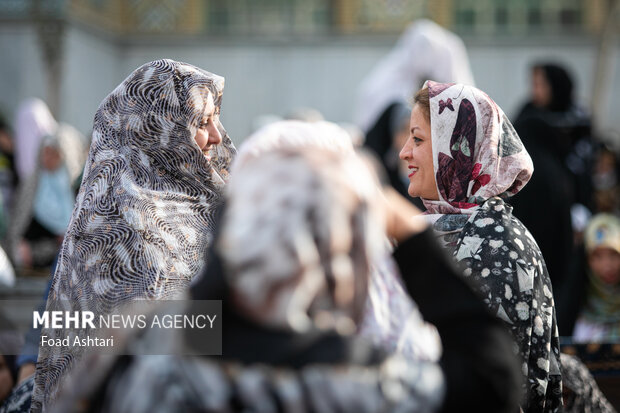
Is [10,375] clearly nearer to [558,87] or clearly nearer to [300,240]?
[300,240]

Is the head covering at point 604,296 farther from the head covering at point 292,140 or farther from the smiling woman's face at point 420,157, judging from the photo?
the head covering at point 292,140

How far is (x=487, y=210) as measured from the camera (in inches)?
93.2

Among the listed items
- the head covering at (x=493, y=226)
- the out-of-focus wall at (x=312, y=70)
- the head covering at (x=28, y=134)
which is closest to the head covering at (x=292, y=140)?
the head covering at (x=493, y=226)

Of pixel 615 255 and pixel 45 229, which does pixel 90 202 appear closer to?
pixel 615 255

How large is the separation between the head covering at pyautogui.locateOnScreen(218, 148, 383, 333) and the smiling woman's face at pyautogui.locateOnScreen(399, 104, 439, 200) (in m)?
1.13

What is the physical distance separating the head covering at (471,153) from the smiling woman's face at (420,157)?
3 cm

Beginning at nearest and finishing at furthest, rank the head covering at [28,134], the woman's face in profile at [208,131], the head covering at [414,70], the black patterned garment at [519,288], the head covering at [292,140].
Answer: the head covering at [292,140] → the black patterned garment at [519,288] → the woman's face in profile at [208,131] → the head covering at [414,70] → the head covering at [28,134]

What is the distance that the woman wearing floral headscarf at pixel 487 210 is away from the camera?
2219 millimetres

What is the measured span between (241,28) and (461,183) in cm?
1254

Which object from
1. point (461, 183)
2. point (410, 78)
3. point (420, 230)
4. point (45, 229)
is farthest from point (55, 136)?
point (420, 230)

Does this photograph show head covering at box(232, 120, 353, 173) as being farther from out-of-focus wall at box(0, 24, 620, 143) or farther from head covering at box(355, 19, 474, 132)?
out-of-focus wall at box(0, 24, 620, 143)

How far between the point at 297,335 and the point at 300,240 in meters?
0.13

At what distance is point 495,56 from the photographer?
549 inches

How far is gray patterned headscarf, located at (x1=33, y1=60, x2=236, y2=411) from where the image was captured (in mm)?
2398
